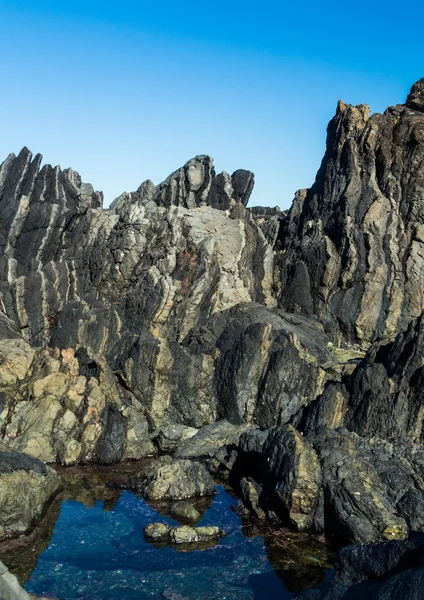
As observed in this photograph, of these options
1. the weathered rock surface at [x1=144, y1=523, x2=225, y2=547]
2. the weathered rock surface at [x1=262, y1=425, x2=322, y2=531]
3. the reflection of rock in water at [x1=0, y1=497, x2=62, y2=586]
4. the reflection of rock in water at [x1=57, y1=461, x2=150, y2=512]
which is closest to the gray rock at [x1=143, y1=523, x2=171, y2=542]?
the weathered rock surface at [x1=144, y1=523, x2=225, y2=547]

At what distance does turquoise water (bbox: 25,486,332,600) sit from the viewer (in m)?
21.9

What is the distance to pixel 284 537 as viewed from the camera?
26.5 meters

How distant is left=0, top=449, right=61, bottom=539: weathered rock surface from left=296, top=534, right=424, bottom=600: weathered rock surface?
1499 cm

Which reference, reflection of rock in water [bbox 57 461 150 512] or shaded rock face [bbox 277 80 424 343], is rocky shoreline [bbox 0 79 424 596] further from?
reflection of rock in water [bbox 57 461 150 512]

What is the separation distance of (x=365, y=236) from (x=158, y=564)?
141ft

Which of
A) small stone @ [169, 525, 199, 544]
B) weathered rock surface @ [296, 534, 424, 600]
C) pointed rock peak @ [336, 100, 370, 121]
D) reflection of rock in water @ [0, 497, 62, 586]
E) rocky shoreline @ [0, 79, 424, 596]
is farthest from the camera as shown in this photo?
pointed rock peak @ [336, 100, 370, 121]

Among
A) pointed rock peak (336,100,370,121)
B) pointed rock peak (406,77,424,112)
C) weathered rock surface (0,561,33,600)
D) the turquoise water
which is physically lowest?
the turquoise water

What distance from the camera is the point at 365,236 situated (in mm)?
59094

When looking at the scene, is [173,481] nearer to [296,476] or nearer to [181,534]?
[181,534]

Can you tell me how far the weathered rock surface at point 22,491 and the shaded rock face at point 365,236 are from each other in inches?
1395

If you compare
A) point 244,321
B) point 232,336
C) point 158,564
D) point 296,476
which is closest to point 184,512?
point 158,564

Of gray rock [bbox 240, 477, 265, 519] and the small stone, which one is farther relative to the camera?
gray rock [bbox 240, 477, 265, 519]

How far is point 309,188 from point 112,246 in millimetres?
26091

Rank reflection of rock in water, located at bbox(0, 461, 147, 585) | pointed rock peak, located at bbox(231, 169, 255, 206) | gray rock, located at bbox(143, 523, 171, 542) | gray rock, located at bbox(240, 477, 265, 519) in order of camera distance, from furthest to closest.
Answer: pointed rock peak, located at bbox(231, 169, 255, 206), gray rock, located at bbox(240, 477, 265, 519), gray rock, located at bbox(143, 523, 171, 542), reflection of rock in water, located at bbox(0, 461, 147, 585)
